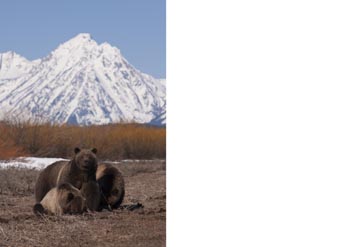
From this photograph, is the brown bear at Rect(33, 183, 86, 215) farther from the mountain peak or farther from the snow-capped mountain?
the mountain peak

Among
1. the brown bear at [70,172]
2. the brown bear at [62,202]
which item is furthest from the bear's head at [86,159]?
the brown bear at [62,202]

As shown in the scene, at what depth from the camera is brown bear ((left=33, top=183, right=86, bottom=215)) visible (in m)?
3.27

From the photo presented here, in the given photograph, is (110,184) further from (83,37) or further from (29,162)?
(83,37)

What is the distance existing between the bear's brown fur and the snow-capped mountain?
0.30 meters

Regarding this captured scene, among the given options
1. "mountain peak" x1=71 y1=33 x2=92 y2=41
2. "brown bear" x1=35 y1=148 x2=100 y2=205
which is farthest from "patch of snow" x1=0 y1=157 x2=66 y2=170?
"mountain peak" x1=71 y1=33 x2=92 y2=41

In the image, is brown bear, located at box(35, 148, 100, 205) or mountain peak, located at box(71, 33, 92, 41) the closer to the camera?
brown bear, located at box(35, 148, 100, 205)

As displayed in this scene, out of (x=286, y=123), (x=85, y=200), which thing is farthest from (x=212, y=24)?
(x=85, y=200)

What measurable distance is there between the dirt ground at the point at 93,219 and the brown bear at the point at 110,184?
0.09 ft

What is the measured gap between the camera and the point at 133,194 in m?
3.46

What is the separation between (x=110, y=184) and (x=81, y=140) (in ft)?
0.85

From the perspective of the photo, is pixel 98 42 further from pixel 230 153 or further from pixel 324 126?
pixel 324 126

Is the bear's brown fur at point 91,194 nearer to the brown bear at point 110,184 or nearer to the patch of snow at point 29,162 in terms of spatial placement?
the brown bear at point 110,184

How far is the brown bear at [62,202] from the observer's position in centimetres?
327

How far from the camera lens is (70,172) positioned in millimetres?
3328
